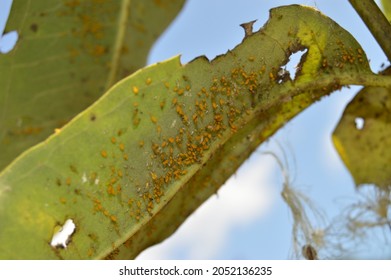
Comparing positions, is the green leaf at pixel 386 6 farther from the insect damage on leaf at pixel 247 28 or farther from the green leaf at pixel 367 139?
the insect damage on leaf at pixel 247 28

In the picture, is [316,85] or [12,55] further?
[12,55]

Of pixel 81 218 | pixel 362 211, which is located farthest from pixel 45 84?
pixel 362 211

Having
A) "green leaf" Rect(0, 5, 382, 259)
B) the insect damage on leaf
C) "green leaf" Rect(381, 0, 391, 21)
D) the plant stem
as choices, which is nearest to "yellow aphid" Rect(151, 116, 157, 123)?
"green leaf" Rect(0, 5, 382, 259)

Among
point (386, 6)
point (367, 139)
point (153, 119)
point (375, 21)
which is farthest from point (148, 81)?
point (367, 139)

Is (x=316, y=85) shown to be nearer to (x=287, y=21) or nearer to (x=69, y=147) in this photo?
(x=287, y=21)

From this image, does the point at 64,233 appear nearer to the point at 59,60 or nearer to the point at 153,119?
the point at 153,119

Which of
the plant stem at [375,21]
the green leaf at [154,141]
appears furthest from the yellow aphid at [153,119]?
the plant stem at [375,21]
